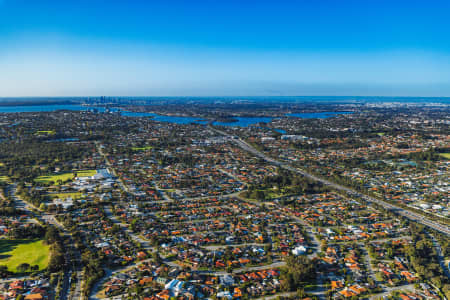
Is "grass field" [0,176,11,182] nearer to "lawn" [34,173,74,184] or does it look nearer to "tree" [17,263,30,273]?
"lawn" [34,173,74,184]

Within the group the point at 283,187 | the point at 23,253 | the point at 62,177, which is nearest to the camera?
the point at 23,253

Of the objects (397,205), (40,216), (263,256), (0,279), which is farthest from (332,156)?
(0,279)

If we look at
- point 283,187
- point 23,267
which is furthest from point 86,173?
point 283,187

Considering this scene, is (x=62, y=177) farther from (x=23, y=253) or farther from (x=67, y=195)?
(x=23, y=253)

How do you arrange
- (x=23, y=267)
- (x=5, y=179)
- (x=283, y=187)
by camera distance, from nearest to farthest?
(x=23, y=267) < (x=283, y=187) < (x=5, y=179)

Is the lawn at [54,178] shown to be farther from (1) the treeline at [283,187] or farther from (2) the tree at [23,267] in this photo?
(1) the treeline at [283,187]

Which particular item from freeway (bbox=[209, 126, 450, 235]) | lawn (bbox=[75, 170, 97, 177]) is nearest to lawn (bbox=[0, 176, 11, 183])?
lawn (bbox=[75, 170, 97, 177])

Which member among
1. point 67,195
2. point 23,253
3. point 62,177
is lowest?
point 23,253

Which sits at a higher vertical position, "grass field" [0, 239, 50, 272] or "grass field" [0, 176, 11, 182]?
"grass field" [0, 176, 11, 182]

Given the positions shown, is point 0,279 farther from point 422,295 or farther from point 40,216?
point 422,295
